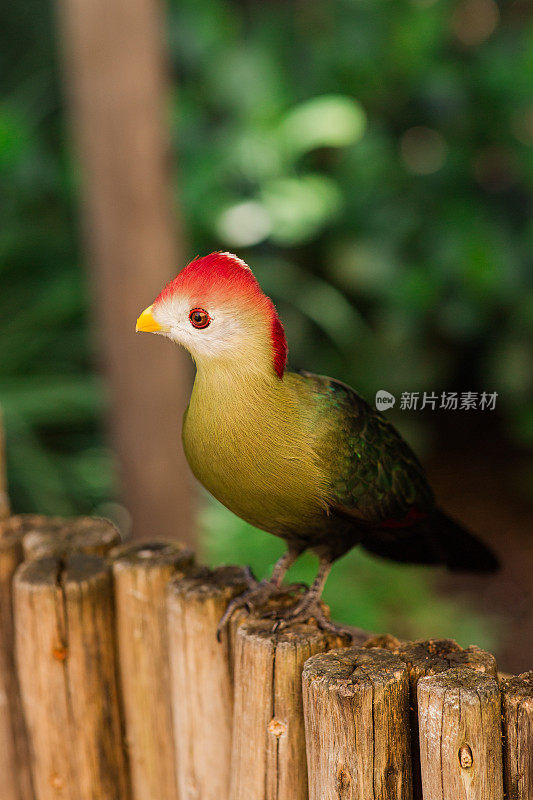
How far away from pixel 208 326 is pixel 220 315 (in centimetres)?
3

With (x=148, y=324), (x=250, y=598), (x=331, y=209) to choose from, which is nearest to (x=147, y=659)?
(x=250, y=598)

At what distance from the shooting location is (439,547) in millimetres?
1679

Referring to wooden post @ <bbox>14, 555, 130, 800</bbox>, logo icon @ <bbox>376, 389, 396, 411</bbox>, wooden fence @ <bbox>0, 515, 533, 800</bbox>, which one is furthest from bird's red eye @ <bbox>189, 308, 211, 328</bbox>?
wooden post @ <bbox>14, 555, 130, 800</bbox>

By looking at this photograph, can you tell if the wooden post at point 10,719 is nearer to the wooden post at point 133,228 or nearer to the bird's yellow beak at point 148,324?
the bird's yellow beak at point 148,324

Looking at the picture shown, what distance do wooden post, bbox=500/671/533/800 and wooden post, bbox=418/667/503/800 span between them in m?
0.02

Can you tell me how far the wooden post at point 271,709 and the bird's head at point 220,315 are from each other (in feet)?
1.59

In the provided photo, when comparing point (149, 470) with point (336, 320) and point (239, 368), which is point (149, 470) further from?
point (239, 368)

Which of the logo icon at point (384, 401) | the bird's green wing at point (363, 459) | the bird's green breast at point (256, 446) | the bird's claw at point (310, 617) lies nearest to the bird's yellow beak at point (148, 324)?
the bird's green breast at point (256, 446)

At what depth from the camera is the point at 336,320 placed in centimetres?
406

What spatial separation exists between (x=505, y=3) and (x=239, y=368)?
381 centimetres

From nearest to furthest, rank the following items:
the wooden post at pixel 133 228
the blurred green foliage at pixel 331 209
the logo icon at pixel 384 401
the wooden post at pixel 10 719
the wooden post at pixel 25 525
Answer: the logo icon at pixel 384 401
the wooden post at pixel 10 719
the wooden post at pixel 25 525
the wooden post at pixel 133 228
the blurred green foliage at pixel 331 209

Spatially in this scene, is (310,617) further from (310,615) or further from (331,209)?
(331,209)

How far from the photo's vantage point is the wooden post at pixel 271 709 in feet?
4.63

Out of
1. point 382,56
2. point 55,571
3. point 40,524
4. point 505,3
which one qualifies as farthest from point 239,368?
point 505,3
